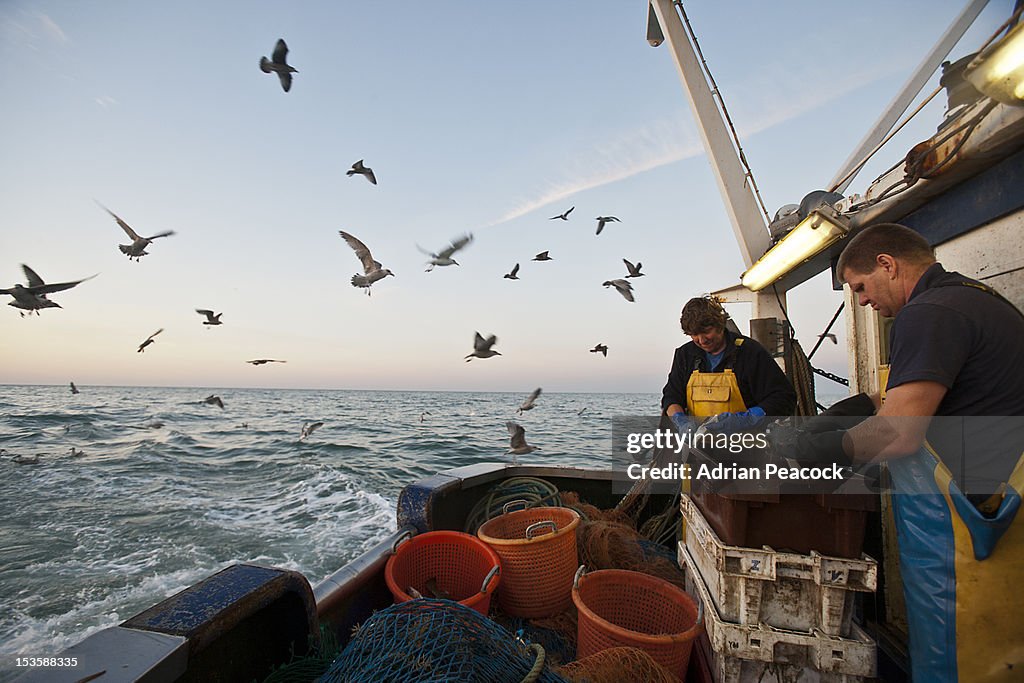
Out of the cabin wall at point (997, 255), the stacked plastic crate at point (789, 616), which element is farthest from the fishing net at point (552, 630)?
the cabin wall at point (997, 255)

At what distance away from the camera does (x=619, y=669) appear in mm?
1674

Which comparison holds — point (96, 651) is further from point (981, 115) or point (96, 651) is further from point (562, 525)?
point (981, 115)

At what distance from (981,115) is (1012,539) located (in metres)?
1.72

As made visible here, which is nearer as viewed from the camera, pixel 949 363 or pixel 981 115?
pixel 949 363

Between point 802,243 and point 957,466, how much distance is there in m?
2.21

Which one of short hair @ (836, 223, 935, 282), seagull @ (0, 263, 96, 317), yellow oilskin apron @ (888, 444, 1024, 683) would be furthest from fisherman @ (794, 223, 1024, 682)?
seagull @ (0, 263, 96, 317)

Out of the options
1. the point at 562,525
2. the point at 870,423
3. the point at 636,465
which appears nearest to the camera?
the point at 870,423

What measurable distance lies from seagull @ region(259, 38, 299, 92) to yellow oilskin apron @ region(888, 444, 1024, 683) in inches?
240

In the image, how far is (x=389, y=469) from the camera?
33.3 ft

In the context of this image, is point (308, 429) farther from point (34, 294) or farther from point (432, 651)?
point (432, 651)

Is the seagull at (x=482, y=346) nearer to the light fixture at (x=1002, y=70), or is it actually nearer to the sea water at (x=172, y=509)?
the sea water at (x=172, y=509)

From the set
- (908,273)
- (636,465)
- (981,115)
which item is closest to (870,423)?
(908,273)

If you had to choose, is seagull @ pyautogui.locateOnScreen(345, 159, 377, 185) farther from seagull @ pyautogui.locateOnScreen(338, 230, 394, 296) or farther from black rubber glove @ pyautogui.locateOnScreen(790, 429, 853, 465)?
black rubber glove @ pyautogui.locateOnScreen(790, 429, 853, 465)

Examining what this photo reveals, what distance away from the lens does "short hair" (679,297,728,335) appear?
9.87 feet
